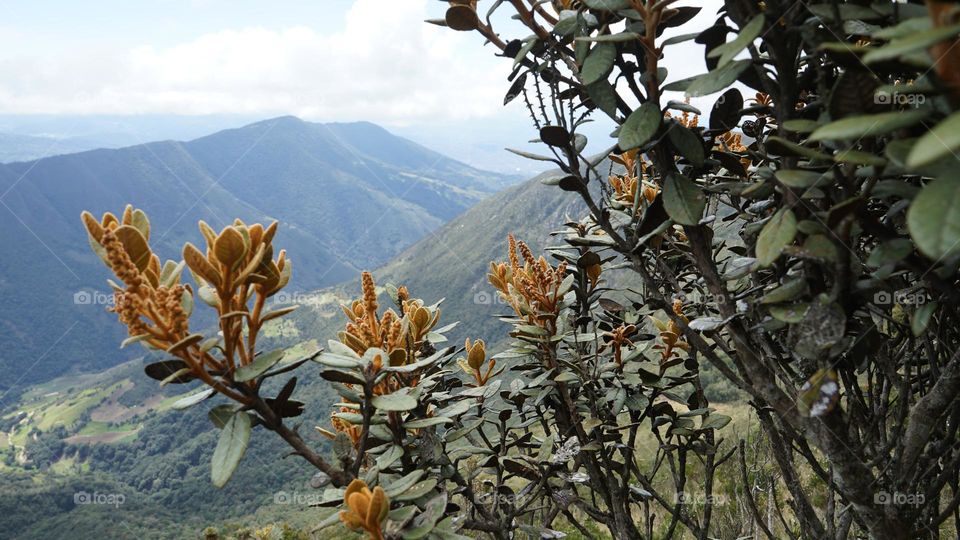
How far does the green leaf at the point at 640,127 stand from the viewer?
4.40 ft

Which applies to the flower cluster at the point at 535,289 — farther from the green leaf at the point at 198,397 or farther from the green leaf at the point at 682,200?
the green leaf at the point at 198,397

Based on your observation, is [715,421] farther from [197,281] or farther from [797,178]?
[197,281]

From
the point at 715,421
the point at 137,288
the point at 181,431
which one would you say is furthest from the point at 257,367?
the point at 181,431

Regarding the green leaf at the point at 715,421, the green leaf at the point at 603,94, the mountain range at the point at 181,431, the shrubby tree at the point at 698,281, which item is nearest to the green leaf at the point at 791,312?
the shrubby tree at the point at 698,281

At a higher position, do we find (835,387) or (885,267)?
(885,267)

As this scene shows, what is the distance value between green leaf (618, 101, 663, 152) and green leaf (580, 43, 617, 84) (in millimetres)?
129

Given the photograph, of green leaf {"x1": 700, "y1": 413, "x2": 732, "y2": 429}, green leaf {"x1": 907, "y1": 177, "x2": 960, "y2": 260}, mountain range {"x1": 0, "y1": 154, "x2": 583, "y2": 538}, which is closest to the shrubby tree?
green leaf {"x1": 907, "y1": 177, "x2": 960, "y2": 260}

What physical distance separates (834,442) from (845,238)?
21.2 inches

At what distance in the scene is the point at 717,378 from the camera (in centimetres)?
4022

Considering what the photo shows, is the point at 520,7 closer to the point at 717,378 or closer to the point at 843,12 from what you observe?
the point at 843,12

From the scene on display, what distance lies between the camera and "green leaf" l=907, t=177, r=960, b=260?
0.64 m

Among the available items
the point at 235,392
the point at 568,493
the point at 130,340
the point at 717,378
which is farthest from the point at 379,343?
the point at 717,378

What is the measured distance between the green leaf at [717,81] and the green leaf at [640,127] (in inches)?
4.8

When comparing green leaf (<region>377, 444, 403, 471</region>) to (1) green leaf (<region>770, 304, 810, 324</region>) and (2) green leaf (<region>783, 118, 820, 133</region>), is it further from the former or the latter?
(2) green leaf (<region>783, 118, 820, 133</region>)
